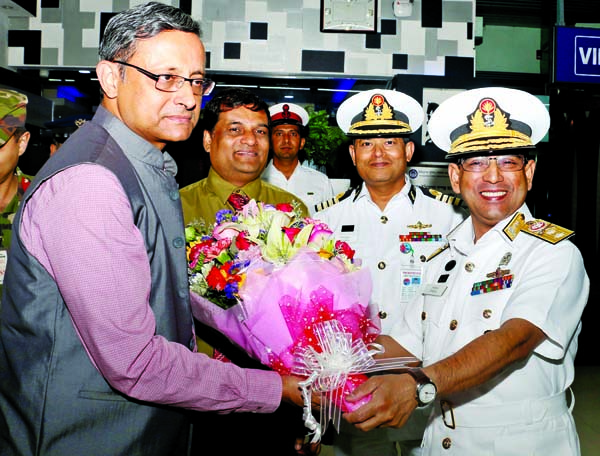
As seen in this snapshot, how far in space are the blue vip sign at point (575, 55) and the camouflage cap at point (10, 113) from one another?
3.70m

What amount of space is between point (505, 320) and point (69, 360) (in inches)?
46.0

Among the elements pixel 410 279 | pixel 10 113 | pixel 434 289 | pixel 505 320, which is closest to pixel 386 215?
pixel 410 279

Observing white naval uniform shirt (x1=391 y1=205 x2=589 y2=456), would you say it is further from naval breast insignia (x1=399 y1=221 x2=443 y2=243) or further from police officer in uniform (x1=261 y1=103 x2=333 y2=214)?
police officer in uniform (x1=261 y1=103 x2=333 y2=214)

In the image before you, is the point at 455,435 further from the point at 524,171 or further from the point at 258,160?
the point at 258,160

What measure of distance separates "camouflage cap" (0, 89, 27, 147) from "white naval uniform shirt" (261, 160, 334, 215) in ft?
6.40

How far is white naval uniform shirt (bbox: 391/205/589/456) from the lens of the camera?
5.28ft

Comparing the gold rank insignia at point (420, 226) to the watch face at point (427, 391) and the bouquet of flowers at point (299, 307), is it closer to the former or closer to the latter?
the bouquet of flowers at point (299, 307)

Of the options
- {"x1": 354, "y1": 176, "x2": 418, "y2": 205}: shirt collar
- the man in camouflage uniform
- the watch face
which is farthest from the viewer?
{"x1": 354, "y1": 176, "x2": 418, "y2": 205}: shirt collar

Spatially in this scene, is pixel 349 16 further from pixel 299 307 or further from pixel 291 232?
pixel 299 307

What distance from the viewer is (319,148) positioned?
4.98 meters

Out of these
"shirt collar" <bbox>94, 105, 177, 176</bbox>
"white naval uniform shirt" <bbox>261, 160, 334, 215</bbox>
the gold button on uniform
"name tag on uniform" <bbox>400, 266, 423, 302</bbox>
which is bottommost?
the gold button on uniform

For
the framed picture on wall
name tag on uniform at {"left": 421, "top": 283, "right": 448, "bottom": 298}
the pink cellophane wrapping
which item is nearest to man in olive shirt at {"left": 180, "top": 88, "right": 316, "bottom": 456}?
name tag on uniform at {"left": 421, "top": 283, "right": 448, "bottom": 298}

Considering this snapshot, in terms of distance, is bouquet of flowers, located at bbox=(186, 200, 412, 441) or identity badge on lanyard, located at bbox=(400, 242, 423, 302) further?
identity badge on lanyard, located at bbox=(400, 242, 423, 302)

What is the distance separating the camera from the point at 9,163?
2.82 m
